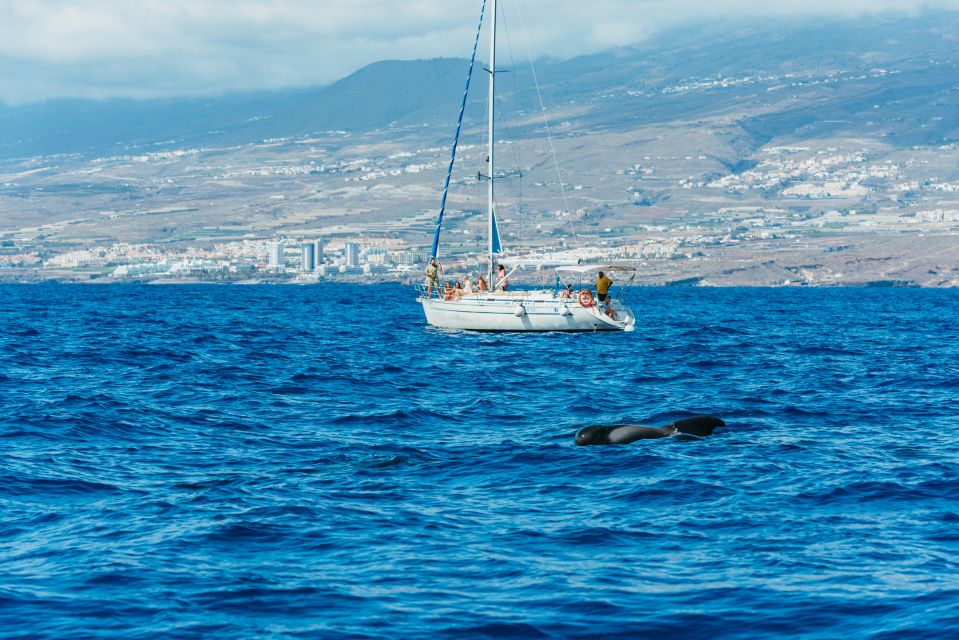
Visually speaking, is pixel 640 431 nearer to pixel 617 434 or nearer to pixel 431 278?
pixel 617 434

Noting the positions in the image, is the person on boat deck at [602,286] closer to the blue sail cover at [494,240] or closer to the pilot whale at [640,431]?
the blue sail cover at [494,240]

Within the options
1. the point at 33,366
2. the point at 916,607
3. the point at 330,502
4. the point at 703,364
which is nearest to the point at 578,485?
the point at 330,502

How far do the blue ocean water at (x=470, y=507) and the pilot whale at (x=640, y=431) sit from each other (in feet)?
1.70

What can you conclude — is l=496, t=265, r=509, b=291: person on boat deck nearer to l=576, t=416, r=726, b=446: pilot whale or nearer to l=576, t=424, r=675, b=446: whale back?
l=576, t=416, r=726, b=446: pilot whale

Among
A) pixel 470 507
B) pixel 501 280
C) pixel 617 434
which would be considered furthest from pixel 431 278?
pixel 470 507

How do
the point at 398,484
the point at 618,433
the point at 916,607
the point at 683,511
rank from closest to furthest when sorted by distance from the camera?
the point at 916,607, the point at 683,511, the point at 398,484, the point at 618,433

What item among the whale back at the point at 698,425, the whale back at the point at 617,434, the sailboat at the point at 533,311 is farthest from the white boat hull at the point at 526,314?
the whale back at the point at 617,434

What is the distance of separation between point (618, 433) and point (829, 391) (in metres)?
12.7

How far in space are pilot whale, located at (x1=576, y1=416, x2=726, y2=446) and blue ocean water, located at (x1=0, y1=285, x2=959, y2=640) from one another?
0.52 meters

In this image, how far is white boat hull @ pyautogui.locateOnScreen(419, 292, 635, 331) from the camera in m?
61.7

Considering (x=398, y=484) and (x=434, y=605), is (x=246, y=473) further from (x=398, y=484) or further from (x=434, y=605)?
(x=434, y=605)

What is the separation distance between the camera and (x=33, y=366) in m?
43.7

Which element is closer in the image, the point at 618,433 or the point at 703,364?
the point at 618,433

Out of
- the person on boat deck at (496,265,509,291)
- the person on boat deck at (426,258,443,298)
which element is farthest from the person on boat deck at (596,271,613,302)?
the person on boat deck at (426,258,443,298)
